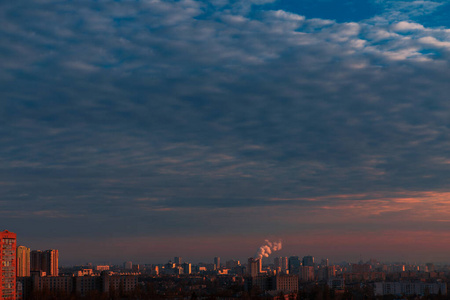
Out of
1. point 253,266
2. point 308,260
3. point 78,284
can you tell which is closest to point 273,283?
point 78,284

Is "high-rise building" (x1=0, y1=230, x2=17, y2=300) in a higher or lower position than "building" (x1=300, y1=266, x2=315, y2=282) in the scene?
higher

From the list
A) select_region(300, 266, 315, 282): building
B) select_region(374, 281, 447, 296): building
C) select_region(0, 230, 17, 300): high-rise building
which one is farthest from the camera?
select_region(300, 266, 315, 282): building

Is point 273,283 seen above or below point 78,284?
below

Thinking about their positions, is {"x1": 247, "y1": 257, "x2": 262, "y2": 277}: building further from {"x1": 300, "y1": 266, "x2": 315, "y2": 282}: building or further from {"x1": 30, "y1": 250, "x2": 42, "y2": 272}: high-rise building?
{"x1": 30, "y1": 250, "x2": 42, "y2": 272}: high-rise building

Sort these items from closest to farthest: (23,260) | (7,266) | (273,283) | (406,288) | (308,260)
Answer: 1. (7,266)
2. (273,283)
3. (406,288)
4. (23,260)
5. (308,260)

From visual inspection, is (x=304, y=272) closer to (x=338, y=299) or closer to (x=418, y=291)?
(x=418, y=291)

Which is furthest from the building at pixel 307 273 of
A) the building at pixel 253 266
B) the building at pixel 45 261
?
the building at pixel 45 261

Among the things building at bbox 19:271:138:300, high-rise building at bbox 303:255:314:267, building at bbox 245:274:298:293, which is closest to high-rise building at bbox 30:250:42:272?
building at bbox 19:271:138:300

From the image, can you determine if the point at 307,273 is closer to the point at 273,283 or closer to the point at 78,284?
the point at 273,283
